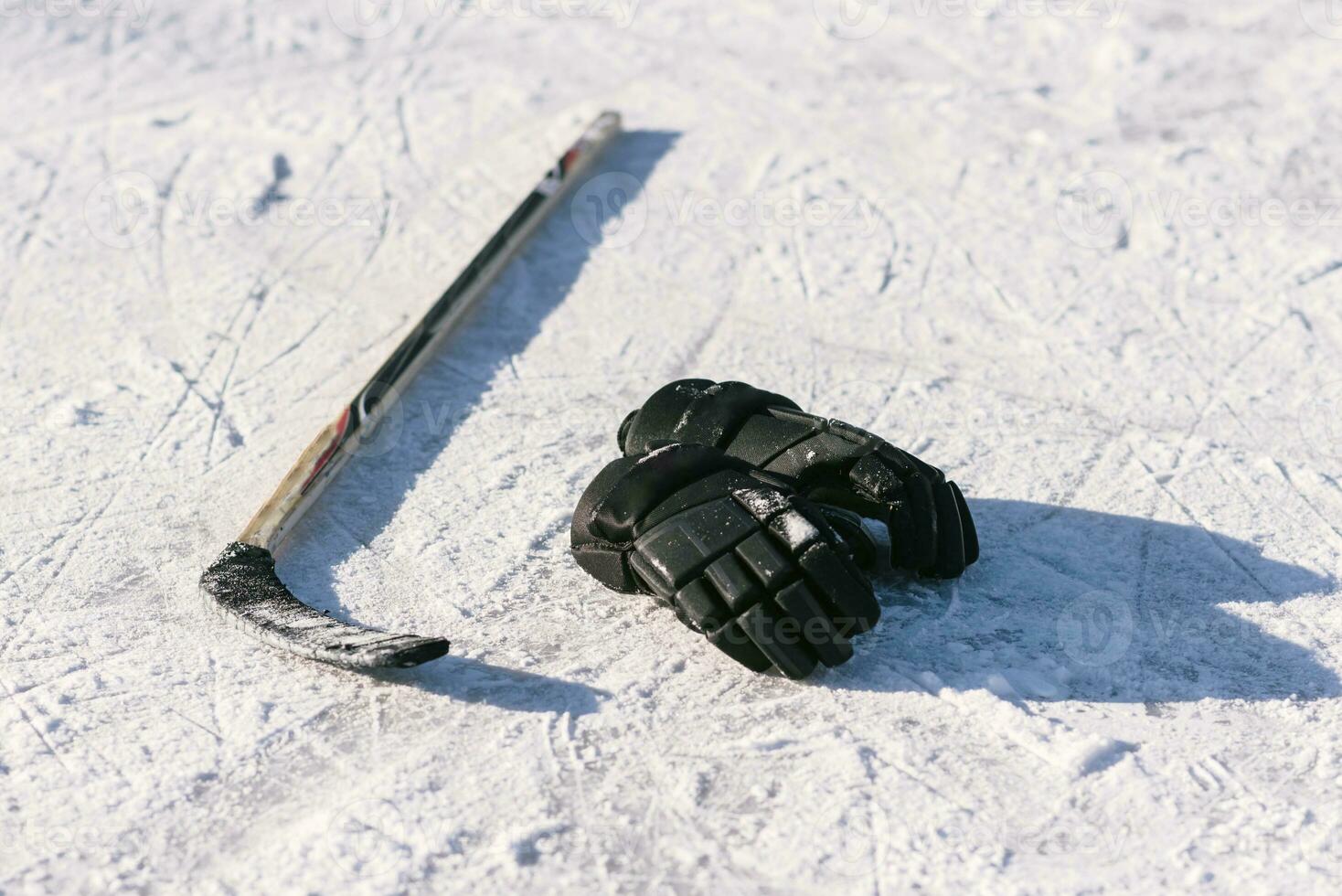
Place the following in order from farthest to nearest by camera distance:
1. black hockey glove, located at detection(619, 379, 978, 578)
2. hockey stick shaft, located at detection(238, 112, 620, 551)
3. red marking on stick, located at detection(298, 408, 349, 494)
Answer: red marking on stick, located at detection(298, 408, 349, 494)
hockey stick shaft, located at detection(238, 112, 620, 551)
black hockey glove, located at detection(619, 379, 978, 578)

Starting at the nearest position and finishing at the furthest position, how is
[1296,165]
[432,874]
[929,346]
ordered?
[432,874] → [929,346] → [1296,165]

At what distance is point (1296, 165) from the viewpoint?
7.16 metres

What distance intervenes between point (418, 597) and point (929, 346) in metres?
2.80

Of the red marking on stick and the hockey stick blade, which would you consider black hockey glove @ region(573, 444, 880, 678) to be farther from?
the red marking on stick

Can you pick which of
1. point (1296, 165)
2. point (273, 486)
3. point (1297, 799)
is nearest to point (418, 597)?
point (273, 486)

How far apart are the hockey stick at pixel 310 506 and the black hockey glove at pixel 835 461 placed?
1205mm

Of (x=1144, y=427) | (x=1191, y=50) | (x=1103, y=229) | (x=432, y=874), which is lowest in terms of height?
(x=432, y=874)

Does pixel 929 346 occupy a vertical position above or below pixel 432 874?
above

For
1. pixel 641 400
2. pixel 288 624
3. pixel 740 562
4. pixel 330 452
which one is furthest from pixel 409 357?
pixel 740 562

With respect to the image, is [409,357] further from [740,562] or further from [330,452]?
[740,562]

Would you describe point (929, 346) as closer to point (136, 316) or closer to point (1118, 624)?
point (1118, 624)

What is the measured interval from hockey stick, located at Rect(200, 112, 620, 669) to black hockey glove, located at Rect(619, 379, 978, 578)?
120 centimetres

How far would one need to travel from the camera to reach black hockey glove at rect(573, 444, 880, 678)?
12.2ft

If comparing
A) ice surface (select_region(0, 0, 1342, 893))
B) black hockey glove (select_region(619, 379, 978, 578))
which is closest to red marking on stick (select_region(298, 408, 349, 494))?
ice surface (select_region(0, 0, 1342, 893))
